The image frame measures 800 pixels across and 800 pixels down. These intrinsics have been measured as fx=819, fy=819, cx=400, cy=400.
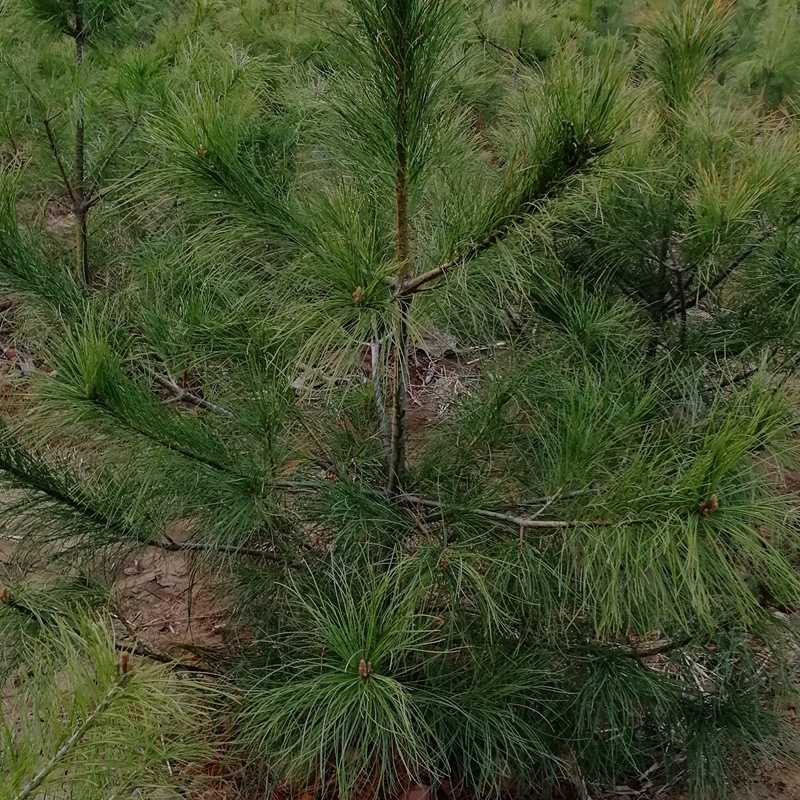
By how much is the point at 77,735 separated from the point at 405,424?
2.59ft

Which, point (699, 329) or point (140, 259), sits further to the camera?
point (140, 259)

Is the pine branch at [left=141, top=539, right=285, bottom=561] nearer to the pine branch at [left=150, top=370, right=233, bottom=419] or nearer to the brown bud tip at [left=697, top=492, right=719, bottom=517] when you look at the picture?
the pine branch at [left=150, top=370, right=233, bottom=419]

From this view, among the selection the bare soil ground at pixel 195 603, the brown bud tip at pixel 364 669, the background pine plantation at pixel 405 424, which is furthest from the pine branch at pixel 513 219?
the brown bud tip at pixel 364 669

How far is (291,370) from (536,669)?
0.67 m

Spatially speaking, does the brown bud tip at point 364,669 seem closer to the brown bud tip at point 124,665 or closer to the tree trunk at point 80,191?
the brown bud tip at point 124,665

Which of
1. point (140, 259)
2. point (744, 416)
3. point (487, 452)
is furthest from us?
point (140, 259)

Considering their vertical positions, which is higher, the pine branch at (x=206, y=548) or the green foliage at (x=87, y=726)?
the green foliage at (x=87, y=726)

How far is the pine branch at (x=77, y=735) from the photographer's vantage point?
2.52 ft

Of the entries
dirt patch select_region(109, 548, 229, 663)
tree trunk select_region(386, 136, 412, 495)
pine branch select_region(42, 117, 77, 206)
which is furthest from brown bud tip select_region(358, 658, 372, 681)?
pine branch select_region(42, 117, 77, 206)

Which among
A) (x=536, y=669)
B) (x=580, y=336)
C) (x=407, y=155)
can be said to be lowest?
(x=536, y=669)

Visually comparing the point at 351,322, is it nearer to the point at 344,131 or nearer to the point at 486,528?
the point at 344,131

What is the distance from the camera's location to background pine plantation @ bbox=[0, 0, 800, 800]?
1.02 metres

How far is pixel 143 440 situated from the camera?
122cm

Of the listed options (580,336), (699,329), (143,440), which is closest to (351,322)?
(143,440)
